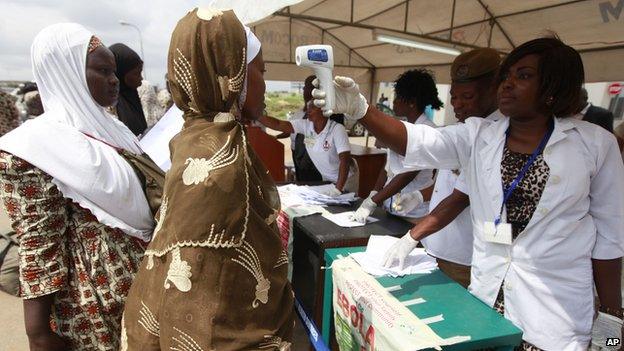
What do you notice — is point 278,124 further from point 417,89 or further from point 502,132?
point 502,132

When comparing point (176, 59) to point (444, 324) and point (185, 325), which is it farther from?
point (444, 324)

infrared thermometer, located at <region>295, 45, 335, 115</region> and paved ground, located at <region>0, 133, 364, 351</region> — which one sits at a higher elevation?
infrared thermometer, located at <region>295, 45, 335, 115</region>

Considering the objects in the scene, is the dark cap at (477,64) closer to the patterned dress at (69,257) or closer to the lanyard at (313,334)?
the lanyard at (313,334)

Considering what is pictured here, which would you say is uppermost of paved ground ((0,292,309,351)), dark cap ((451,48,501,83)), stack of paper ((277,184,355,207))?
dark cap ((451,48,501,83))

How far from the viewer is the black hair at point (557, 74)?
112cm

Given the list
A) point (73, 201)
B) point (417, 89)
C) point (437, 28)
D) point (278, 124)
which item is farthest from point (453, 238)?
point (437, 28)

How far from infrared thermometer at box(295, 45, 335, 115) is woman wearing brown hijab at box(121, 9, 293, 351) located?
19cm

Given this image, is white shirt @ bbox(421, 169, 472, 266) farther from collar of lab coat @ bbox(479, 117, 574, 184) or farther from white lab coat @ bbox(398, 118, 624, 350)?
white lab coat @ bbox(398, 118, 624, 350)

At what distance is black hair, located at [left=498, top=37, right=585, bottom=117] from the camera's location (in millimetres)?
1124

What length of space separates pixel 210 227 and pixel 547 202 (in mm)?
1138

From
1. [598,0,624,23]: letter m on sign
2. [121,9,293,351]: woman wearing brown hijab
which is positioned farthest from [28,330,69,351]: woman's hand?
[598,0,624,23]: letter m on sign

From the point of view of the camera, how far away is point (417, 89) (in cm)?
246

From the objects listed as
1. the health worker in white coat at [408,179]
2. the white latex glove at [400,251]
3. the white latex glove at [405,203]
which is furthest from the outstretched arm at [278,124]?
the white latex glove at [400,251]

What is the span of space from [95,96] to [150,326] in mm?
946
